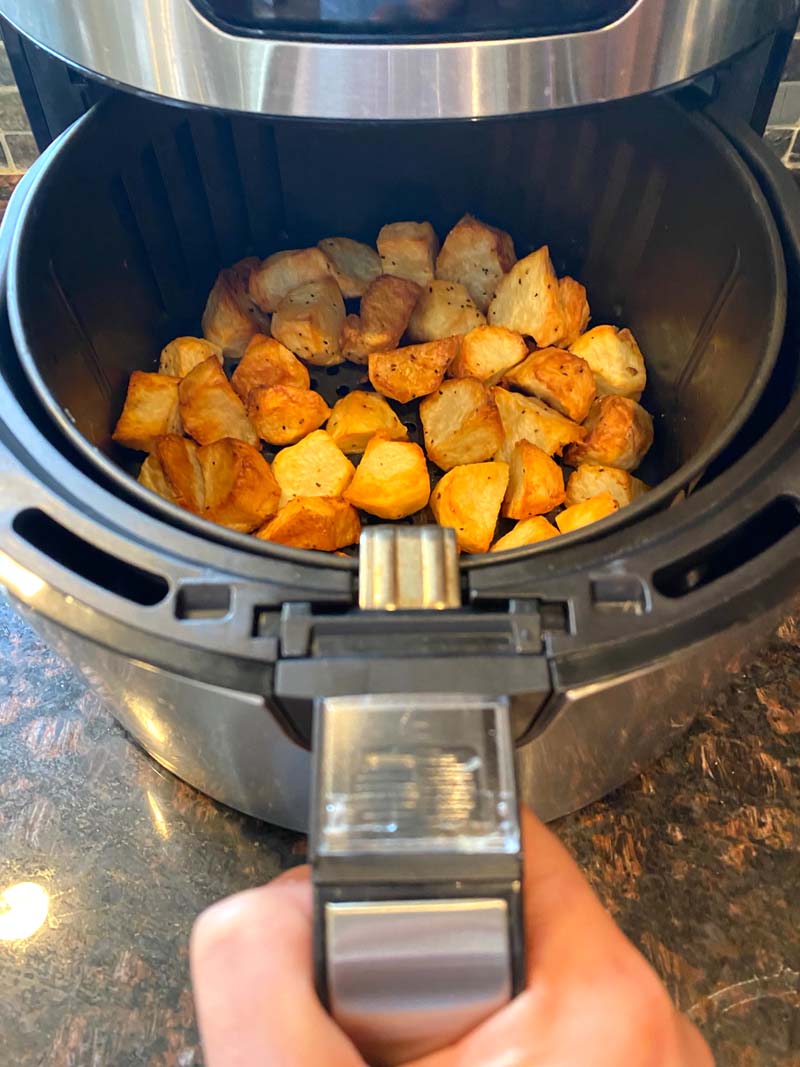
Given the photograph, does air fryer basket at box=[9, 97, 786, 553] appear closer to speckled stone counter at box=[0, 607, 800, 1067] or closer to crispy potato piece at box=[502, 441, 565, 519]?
crispy potato piece at box=[502, 441, 565, 519]

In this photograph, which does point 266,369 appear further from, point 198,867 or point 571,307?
point 198,867

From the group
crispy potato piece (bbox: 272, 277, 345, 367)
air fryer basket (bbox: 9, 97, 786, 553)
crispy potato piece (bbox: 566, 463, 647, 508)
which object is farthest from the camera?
crispy potato piece (bbox: 272, 277, 345, 367)

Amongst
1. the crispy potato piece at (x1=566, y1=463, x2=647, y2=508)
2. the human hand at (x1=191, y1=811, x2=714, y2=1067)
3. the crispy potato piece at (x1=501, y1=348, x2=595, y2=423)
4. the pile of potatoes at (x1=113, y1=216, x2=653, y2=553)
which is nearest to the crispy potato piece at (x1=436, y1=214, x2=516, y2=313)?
the pile of potatoes at (x1=113, y1=216, x2=653, y2=553)

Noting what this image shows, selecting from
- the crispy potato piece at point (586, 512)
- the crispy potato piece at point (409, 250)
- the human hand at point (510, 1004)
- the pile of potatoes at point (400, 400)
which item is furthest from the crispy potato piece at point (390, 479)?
the human hand at point (510, 1004)

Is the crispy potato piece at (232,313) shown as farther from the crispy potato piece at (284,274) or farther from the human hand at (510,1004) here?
the human hand at (510,1004)

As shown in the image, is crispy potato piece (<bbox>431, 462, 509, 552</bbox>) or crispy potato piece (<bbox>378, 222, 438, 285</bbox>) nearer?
crispy potato piece (<bbox>431, 462, 509, 552</bbox>)

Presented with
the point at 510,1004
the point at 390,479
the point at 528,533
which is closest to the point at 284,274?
the point at 390,479
